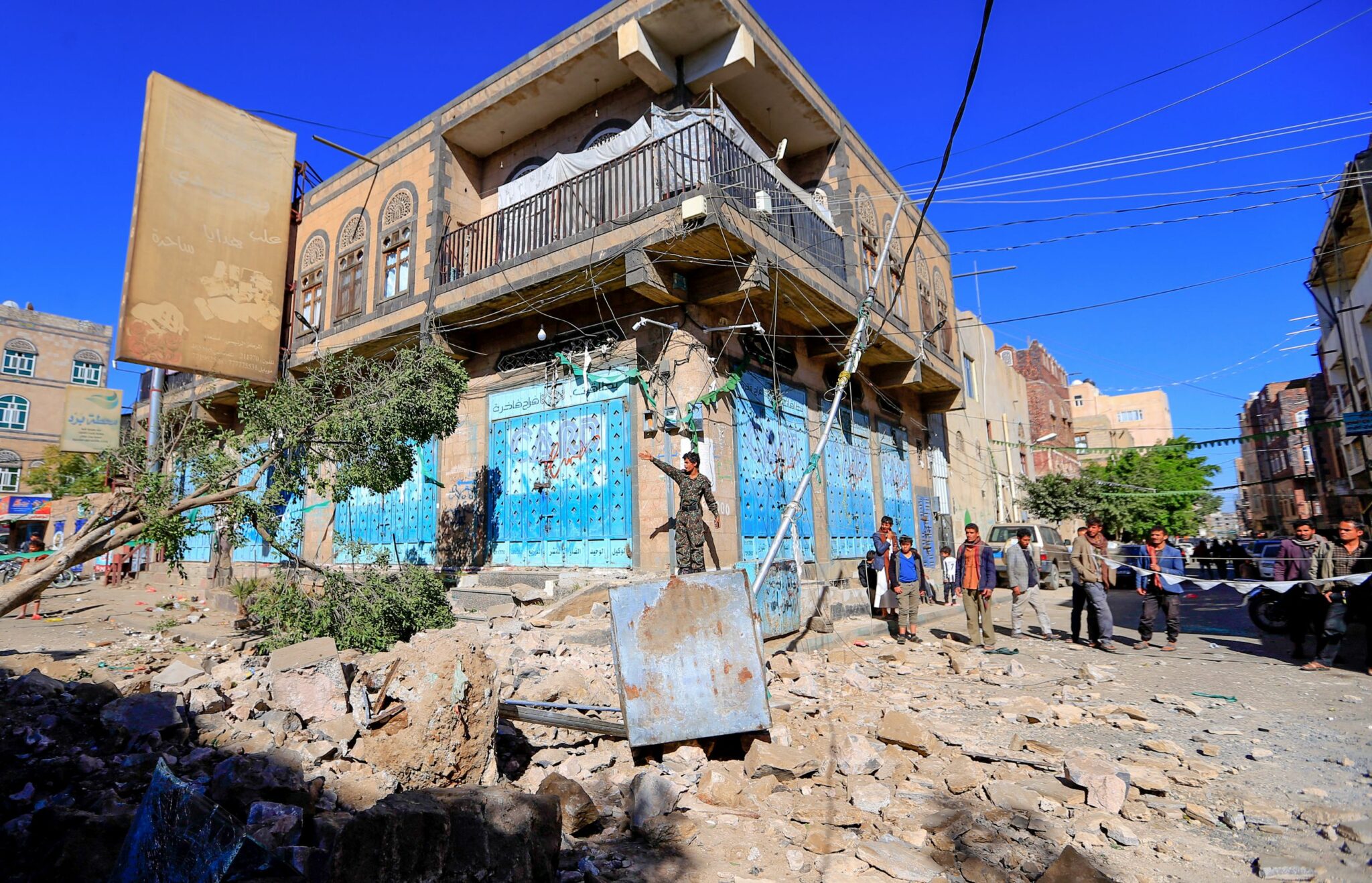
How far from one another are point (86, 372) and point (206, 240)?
1633 inches

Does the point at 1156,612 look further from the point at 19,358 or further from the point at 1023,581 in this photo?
the point at 19,358

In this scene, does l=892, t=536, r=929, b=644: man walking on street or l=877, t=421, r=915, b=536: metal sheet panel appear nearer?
l=892, t=536, r=929, b=644: man walking on street

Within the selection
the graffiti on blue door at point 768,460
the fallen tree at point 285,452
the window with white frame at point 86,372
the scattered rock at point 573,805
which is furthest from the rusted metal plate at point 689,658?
the window with white frame at point 86,372

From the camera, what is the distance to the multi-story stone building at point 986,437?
2131 cm

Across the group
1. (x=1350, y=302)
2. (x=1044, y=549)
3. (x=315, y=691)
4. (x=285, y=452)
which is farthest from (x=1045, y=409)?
(x=315, y=691)

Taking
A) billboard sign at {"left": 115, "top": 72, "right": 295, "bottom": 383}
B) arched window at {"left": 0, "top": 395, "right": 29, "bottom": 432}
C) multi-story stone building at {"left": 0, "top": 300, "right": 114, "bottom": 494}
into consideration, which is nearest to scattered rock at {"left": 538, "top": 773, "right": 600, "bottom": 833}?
billboard sign at {"left": 115, "top": 72, "right": 295, "bottom": 383}

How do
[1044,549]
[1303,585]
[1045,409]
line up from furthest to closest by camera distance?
[1045,409]
[1044,549]
[1303,585]

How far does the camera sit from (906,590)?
9.87 m

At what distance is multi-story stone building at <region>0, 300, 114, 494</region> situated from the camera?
127 ft

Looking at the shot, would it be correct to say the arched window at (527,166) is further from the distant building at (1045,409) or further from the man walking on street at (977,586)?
the distant building at (1045,409)

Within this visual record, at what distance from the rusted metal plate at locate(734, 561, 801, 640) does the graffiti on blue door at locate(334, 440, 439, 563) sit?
19.4 feet

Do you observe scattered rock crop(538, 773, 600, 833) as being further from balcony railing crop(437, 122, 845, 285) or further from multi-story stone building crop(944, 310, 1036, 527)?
multi-story stone building crop(944, 310, 1036, 527)

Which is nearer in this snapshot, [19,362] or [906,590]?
[906,590]

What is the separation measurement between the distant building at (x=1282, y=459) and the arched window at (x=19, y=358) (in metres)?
64.6
